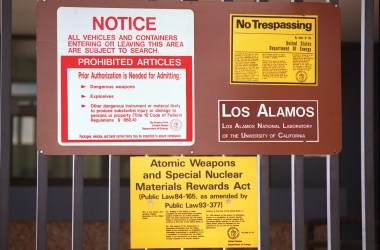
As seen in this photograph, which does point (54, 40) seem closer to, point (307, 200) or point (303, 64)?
point (303, 64)

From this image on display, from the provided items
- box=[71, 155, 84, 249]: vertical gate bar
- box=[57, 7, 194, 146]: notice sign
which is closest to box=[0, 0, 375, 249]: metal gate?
box=[71, 155, 84, 249]: vertical gate bar

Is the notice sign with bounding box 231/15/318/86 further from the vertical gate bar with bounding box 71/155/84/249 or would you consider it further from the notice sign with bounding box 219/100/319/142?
the vertical gate bar with bounding box 71/155/84/249

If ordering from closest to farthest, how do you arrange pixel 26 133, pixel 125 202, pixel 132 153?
1. pixel 132 153
2. pixel 125 202
3. pixel 26 133

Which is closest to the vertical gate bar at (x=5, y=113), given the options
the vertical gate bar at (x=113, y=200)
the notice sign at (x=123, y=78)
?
the notice sign at (x=123, y=78)

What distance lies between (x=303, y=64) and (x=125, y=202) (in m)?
4.62

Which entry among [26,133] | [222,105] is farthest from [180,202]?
[26,133]

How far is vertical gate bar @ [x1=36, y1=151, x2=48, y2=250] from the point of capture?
163 centimetres

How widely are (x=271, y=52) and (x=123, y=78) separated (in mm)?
412

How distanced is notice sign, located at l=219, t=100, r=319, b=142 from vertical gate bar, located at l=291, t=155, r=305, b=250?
78 millimetres

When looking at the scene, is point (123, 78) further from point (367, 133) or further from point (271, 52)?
point (367, 133)

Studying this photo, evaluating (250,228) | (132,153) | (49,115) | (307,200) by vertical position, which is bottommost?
(307,200)

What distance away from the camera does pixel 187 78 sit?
165 centimetres

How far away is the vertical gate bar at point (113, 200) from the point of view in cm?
164

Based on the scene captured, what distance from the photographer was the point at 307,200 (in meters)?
6.49
